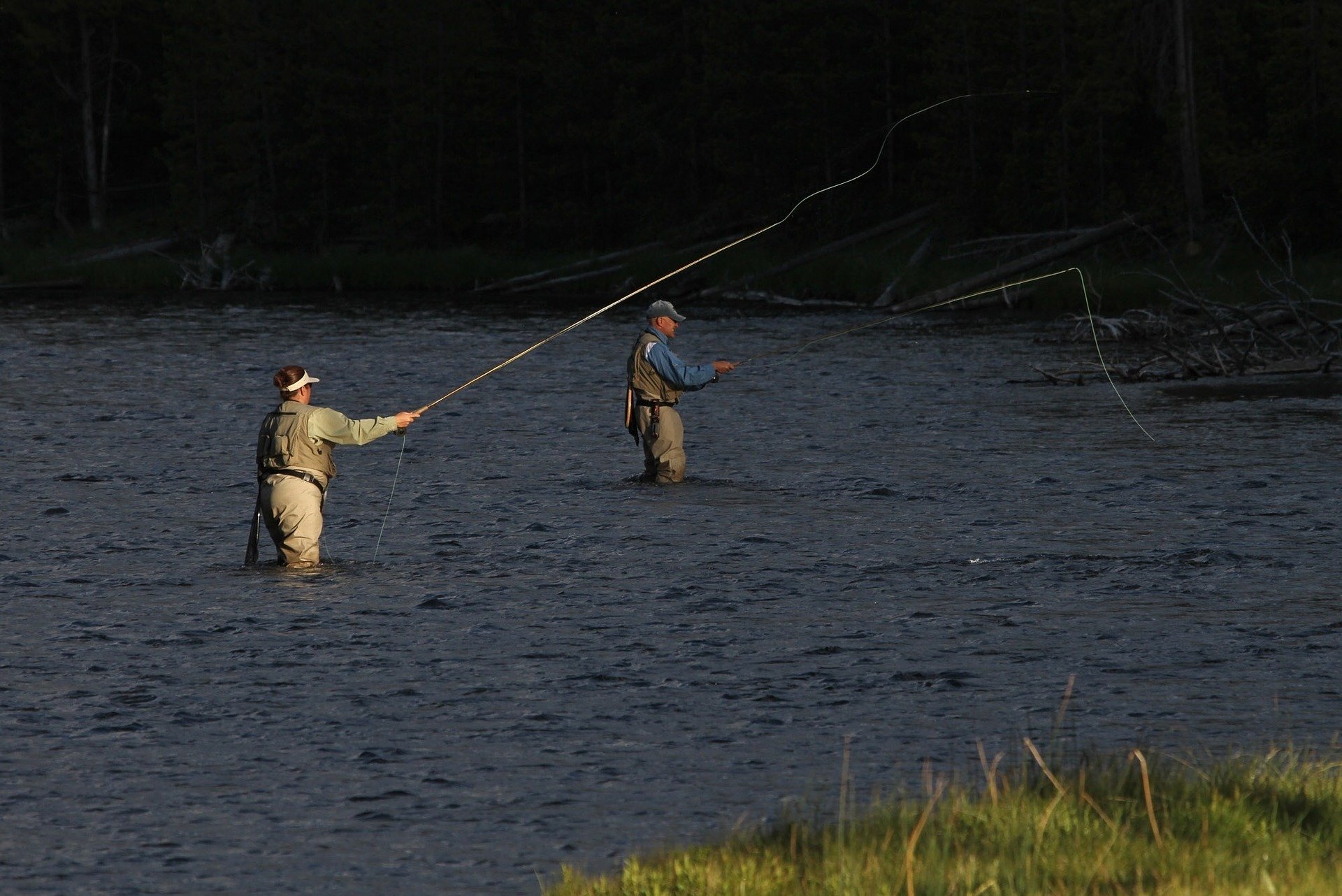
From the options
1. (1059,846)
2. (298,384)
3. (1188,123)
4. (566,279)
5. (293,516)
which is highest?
(1188,123)

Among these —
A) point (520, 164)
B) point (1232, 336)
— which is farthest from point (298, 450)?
point (520, 164)

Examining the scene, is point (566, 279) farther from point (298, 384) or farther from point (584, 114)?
point (298, 384)

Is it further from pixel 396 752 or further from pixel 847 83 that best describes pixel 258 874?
pixel 847 83

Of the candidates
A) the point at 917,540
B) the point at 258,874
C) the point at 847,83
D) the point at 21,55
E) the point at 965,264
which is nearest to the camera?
the point at 258,874

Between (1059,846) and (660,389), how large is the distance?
963cm

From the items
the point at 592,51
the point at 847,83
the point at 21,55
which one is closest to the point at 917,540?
the point at 847,83

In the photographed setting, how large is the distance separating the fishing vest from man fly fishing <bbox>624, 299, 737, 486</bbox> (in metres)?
3.62

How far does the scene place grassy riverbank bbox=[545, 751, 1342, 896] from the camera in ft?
16.4

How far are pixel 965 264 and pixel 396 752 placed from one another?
34593mm

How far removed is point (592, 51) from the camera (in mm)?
56562

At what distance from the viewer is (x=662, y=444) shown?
49.5ft

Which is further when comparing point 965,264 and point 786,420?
Result: point 965,264

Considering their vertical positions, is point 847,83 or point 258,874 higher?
point 847,83

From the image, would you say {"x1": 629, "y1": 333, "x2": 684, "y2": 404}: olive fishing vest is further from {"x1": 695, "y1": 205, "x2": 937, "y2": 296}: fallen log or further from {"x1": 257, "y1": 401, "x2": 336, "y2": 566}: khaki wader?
{"x1": 695, "y1": 205, "x2": 937, "y2": 296}: fallen log
